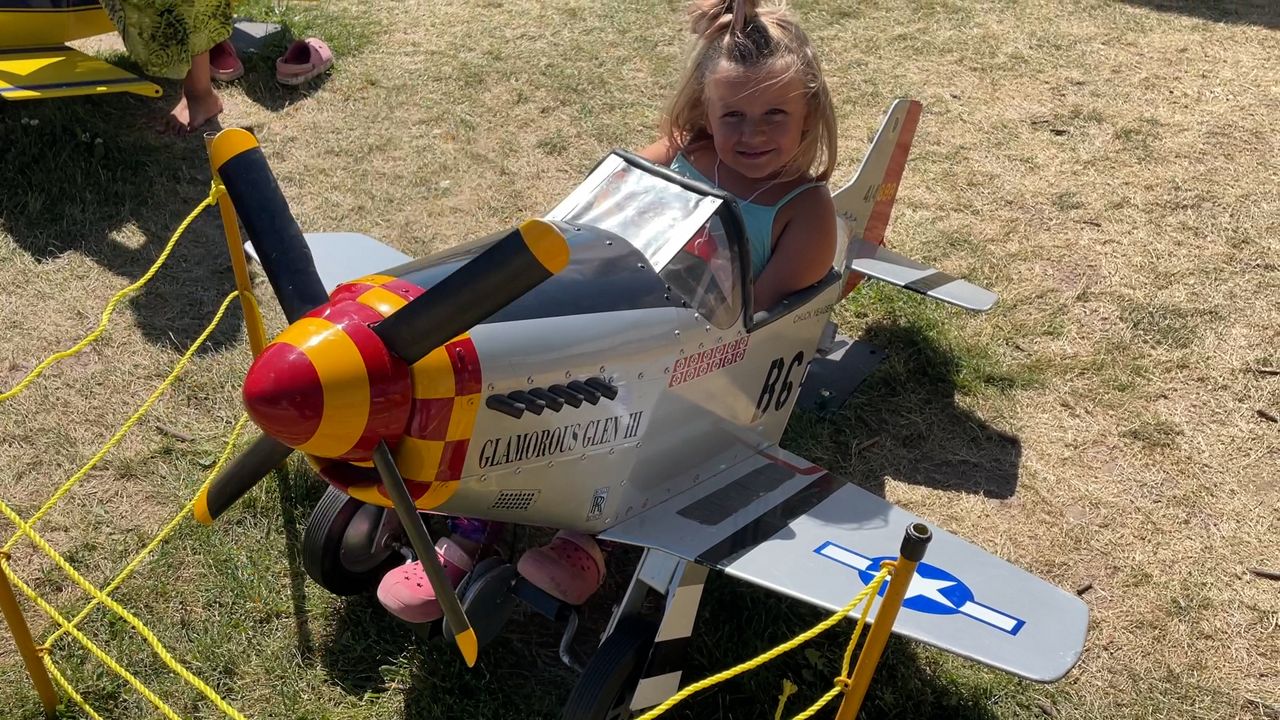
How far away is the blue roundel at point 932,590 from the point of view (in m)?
2.66

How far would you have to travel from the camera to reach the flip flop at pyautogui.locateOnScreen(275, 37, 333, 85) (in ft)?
21.0

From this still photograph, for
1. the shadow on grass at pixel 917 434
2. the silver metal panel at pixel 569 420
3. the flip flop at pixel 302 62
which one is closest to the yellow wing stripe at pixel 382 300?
the silver metal panel at pixel 569 420

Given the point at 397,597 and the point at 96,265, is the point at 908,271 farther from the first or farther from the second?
the point at 96,265

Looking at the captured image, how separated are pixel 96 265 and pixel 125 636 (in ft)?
7.86

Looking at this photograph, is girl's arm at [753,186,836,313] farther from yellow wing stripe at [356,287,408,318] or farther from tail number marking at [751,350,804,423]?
yellow wing stripe at [356,287,408,318]

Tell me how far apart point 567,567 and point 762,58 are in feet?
5.49

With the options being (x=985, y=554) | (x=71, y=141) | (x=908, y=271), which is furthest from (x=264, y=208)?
(x=71, y=141)

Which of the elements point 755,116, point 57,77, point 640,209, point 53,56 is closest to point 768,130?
point 755,116

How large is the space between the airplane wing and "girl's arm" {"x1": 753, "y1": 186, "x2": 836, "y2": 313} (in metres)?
0.59

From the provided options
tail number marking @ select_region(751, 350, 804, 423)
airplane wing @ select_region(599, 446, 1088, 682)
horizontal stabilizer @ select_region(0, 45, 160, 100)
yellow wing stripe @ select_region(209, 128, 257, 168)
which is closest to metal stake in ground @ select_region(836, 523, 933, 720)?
airplane wing @ select_region(599, 446, 1088, 682)

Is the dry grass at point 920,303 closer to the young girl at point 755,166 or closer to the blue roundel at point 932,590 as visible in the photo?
the young girl at point 755,166

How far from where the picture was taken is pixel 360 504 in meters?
3.25

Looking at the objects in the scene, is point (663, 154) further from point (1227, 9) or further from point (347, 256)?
point (1227, 9)

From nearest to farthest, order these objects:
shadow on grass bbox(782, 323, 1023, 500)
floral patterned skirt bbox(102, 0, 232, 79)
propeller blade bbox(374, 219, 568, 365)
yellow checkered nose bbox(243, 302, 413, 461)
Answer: propeller blade bbox(374, 219, 568, 365) → yellow checkered nose bbox(243, 302, 413, 461) → shadow on grass bbox(782, 323, 1023, 500) → floral patterned skirt bbox(102, 0, 232, 79)
